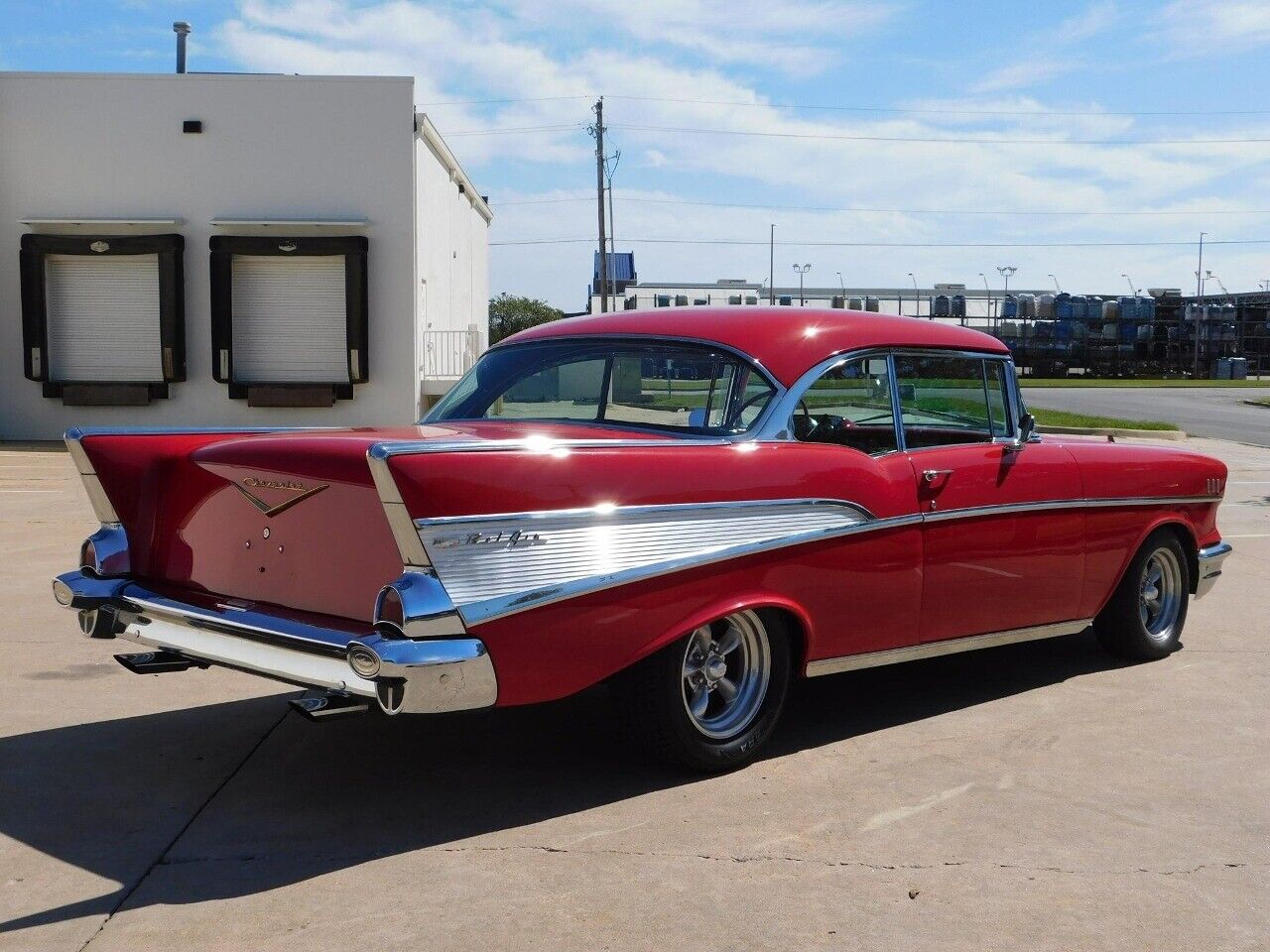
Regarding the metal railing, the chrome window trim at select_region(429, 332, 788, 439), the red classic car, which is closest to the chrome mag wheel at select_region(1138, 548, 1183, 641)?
the red classic car

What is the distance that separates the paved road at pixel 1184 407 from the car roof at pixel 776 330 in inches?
808

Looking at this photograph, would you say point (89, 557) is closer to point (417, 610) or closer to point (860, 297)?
point (417, 610)

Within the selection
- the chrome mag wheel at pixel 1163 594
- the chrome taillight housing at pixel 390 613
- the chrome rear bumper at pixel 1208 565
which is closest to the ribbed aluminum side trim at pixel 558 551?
the chrome taillight housing at pixel 390 613

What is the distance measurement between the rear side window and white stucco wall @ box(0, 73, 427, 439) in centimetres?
1619

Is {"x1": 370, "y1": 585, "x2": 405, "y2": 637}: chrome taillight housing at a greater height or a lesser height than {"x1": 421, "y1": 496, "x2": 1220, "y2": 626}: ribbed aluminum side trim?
lesser

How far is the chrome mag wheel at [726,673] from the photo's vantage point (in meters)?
4.43

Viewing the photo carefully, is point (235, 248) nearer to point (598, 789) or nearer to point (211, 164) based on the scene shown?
point (211, 164)

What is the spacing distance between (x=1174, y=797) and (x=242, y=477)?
3.13m

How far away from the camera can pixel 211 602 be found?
4359mm

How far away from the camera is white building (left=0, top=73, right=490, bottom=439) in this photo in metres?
20.8

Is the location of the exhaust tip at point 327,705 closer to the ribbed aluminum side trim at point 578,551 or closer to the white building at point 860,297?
the ribbed aluminum side trim at point 578,551

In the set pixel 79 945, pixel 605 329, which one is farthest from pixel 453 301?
pixel 79 945

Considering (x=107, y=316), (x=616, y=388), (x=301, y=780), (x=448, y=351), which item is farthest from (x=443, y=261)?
(x=301, y=780)

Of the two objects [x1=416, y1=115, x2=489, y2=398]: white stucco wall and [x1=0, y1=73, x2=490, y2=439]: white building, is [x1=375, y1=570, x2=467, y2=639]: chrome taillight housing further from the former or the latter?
[x1=416, y1=115, x2=489, y2=398]: white stucco wall
